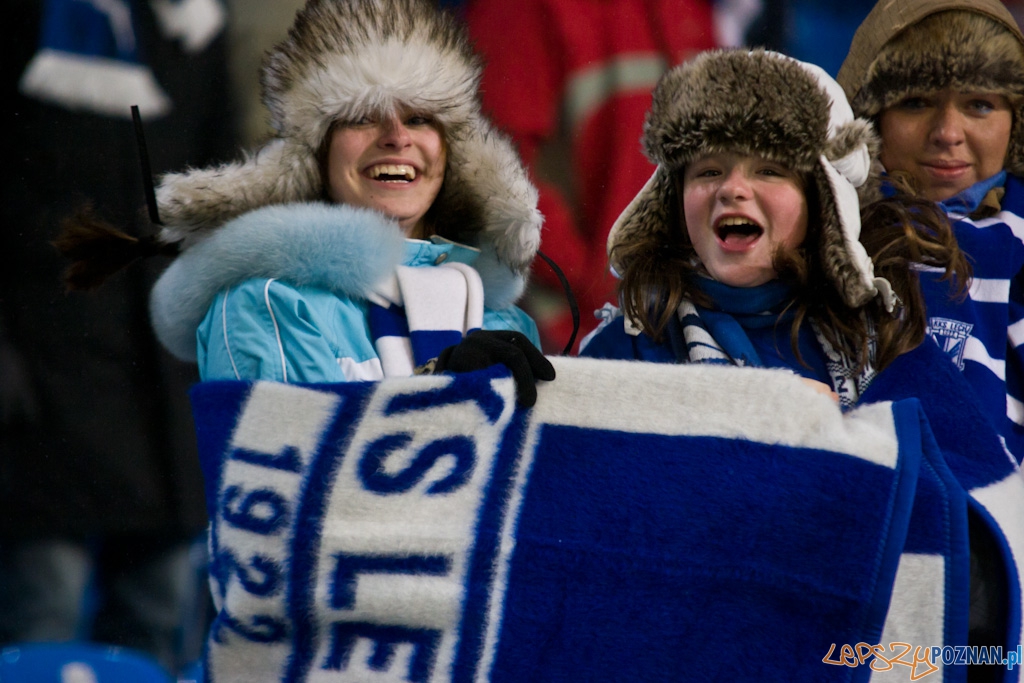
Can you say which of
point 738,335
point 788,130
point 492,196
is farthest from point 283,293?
point 788,130

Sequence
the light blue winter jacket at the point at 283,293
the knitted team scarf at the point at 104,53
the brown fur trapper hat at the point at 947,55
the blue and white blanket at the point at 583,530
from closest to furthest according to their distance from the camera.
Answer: the blue and white blanket at the point at 583,530
the light blue winter jacket at the point at 283,293
the brown fur trapper hat at the point at 947,55
the knitted team scarf at the point at 104,53

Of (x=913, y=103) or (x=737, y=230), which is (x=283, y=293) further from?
(x=913, y=103)

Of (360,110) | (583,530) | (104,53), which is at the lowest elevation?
(583,530)

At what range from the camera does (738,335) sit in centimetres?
156

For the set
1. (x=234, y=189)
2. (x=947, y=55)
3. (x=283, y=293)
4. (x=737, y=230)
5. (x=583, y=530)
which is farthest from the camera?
(x=947, y=55)

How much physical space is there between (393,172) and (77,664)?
5.06 ft

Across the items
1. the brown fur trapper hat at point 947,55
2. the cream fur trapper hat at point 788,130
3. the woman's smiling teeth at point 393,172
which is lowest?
the woman's smiling teeth at point 393,172

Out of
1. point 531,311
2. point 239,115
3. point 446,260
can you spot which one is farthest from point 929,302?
point 239,115

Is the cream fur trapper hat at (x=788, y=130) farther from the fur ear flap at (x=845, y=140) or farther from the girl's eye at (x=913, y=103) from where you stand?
the girl's eye at (x=913, y=103)

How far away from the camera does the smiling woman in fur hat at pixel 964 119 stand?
169 cm

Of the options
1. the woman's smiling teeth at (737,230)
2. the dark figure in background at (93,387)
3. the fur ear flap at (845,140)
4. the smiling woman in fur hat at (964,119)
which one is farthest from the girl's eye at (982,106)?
the dark figure in background at (93,387)

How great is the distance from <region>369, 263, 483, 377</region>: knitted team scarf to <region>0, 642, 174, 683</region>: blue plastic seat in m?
1.35

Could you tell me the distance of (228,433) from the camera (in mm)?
1250

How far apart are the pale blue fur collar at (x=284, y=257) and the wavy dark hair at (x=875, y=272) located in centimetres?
45
